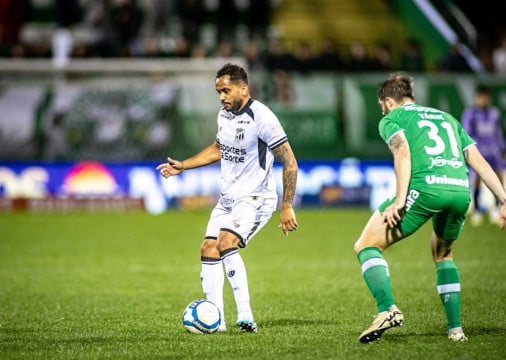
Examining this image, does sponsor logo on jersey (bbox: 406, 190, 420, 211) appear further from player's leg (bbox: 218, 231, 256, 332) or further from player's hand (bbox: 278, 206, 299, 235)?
player's leg (bbox: 218, 231, 256, 332)

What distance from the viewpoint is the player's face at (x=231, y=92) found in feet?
27.0

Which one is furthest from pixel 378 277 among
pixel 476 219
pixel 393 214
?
pixel 476 219

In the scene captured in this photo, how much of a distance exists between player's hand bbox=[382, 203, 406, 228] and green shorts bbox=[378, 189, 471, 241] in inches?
8.2

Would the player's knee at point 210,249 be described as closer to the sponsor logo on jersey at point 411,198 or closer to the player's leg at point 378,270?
the player's leg at point 378,270

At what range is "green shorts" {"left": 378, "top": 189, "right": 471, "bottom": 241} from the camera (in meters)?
7.34

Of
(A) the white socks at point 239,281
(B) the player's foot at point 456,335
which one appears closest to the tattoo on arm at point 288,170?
(A) the white socks at point 239,281

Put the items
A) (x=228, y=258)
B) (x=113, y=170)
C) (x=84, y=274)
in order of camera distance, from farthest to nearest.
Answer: (x=113, y=170), (x=84, y=274), (x=228, y=258)

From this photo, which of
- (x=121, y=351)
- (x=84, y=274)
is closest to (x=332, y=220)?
(x=84, y=274)

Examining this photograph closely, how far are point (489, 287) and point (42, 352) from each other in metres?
5.50

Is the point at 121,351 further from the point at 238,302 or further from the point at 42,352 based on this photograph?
the point at 238,302

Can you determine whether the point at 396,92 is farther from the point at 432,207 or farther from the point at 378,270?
the point at 378,270

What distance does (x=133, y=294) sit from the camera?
10875mm

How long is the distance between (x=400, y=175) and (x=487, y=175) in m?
0.77

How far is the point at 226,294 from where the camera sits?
11062 millimetres
